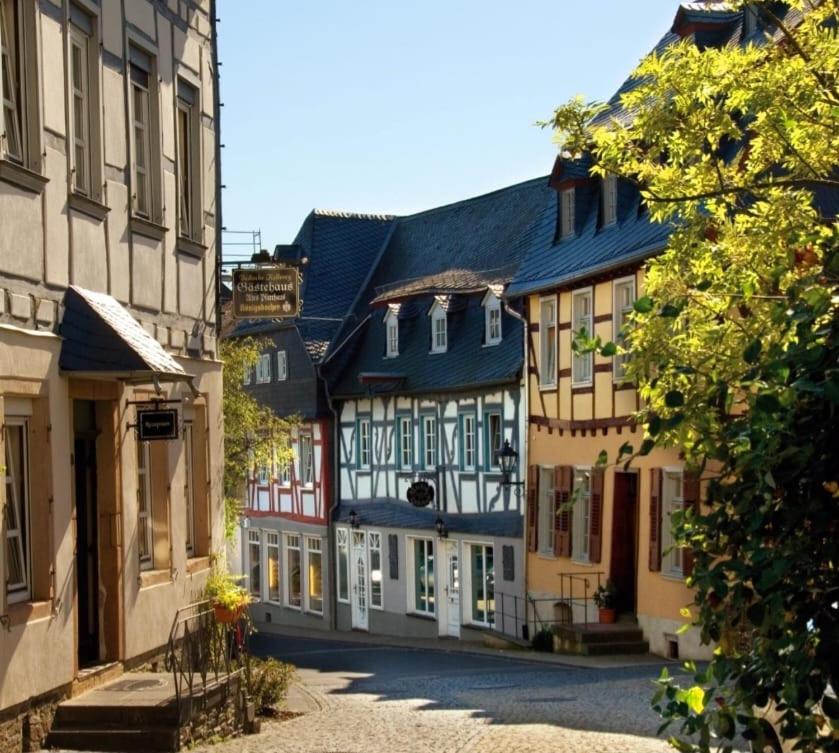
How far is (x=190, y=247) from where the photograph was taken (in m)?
16.3

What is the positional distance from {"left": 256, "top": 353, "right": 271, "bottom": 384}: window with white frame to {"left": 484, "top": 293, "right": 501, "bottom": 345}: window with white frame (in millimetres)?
11040

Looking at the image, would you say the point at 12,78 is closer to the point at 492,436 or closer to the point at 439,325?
the point at 492,436

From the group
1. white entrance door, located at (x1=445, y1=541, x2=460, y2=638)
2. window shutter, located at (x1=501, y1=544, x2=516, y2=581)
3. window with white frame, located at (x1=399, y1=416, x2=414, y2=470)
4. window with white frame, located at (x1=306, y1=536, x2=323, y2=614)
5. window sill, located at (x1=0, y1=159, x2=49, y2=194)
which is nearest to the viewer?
window sill, located at (x1=0, y1=159, x2=49, y2=194)

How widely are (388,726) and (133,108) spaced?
19.1 feet

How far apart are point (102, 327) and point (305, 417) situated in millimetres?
32116

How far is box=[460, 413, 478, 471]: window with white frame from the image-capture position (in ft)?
122

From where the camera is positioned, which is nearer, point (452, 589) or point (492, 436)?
point (492, 436)

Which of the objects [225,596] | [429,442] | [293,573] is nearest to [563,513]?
[429,442]

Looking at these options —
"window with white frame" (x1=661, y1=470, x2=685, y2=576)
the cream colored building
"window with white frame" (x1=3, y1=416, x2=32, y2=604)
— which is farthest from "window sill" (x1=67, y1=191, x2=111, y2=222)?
"window with white frame" (x1=661, y1=470, x2=685, y2=576)

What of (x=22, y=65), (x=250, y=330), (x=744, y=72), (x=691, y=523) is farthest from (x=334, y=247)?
(x=691, y=523)

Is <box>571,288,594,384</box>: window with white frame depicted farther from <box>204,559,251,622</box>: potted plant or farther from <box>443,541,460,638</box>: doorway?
<box>204,559,251,622</box>: potted plant

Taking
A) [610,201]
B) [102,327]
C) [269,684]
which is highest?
[610,201]

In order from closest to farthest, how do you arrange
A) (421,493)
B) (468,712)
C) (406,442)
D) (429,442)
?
(468,712) < (421,493) < (429,442) < (406,442)

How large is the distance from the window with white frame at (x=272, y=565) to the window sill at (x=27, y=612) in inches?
1403
